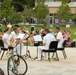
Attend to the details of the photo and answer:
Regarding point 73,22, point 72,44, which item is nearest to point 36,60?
point 72,44

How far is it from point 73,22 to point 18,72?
219 feet

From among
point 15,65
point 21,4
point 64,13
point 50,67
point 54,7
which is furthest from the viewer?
point 21,4

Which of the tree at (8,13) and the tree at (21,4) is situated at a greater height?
the tree at (8,13)

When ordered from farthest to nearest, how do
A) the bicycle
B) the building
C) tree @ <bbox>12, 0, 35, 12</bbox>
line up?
tree @ <bbox>12, 0, 35, 12</bbox> < the building < the bicycle

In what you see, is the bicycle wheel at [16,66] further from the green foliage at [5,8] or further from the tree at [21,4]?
the tree at [21,4]

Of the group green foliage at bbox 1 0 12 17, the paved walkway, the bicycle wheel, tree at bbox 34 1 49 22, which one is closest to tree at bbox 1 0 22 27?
green foliage at bbox 1 0 12 17

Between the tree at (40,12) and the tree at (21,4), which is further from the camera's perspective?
the tree at (21,4)

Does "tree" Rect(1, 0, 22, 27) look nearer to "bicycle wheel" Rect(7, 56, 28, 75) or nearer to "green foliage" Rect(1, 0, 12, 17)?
"green foliage" Rect(1, 0, 12, 17)

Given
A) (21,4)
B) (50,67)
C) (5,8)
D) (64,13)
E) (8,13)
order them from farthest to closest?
1. (21,4)
2. (64,13)
3. (5,8)
4. (8,13)
5. (50,67)

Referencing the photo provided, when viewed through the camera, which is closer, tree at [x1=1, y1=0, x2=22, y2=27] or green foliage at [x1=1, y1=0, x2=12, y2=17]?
green foliage at [x1=1, y1=0, x2=12, y2=17]

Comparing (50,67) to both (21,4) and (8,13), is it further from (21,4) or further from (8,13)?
(21,4)

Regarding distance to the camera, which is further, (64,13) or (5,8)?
(64,13)

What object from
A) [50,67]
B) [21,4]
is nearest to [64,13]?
[21,4]

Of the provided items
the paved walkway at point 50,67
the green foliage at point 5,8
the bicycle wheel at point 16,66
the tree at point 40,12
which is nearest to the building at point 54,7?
the tree at point 40,12
